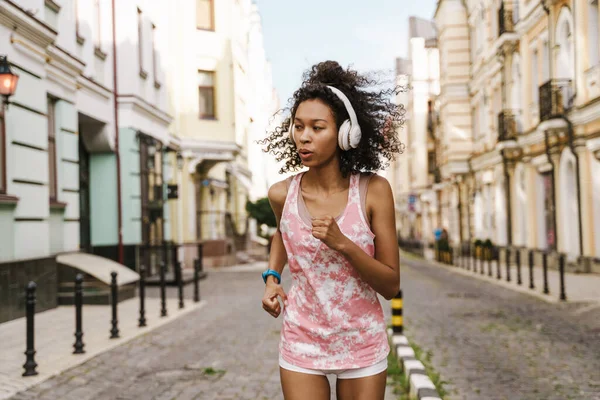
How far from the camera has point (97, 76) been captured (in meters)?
16.8

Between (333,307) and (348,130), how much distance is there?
0.68m

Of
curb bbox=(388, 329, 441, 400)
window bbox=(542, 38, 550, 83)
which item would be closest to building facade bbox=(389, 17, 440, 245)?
window bbox=(542, 38, 550, 83)

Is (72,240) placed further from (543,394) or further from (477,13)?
(477,13)

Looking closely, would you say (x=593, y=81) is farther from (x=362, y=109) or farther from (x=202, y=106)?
(x=362, y=109)

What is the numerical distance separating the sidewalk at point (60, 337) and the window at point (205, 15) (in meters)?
16.3

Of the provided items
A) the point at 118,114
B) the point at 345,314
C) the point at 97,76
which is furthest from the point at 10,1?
the point at 345,314

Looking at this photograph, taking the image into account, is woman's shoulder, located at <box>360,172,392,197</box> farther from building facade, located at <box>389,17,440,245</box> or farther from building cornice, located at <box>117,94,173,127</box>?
building facade, located at <box>389,17,440,245</box>

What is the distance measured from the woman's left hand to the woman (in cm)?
10

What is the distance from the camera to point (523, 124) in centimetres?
2780

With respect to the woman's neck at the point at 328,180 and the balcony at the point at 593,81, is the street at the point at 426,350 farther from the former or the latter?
the balcony at the point at 593,81

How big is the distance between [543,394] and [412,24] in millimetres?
65098

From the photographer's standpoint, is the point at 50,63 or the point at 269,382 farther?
the point at 50,63

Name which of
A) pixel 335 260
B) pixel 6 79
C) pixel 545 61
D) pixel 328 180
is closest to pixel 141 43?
pixel 6 79

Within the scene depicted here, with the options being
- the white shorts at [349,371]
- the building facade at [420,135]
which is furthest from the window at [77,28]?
the building facade at [420,135]
